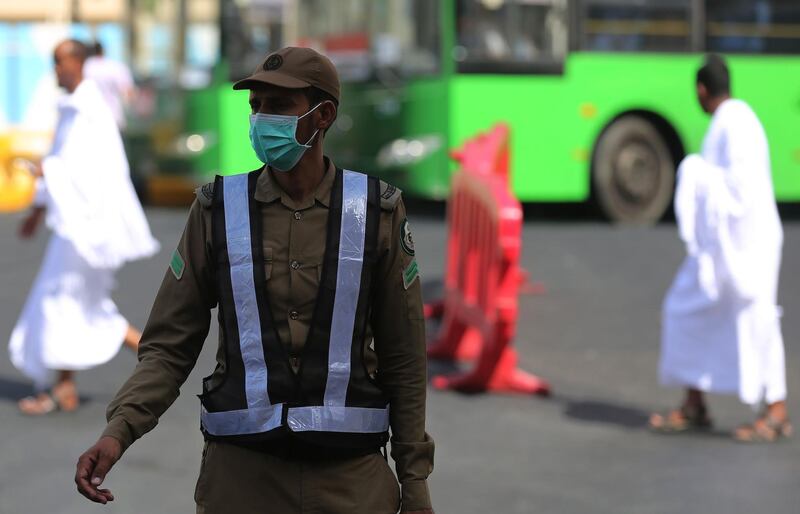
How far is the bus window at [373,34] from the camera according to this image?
52.4 feet

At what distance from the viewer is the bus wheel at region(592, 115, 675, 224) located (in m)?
16.0

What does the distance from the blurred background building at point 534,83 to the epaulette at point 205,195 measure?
40.2 feet

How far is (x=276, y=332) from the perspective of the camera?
125 inches

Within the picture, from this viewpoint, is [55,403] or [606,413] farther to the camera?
[606,413]

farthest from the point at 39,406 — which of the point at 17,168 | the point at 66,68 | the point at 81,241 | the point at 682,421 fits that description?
the point at 17,168

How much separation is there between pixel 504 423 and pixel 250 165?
9.54 meters

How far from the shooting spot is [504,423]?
7777 mm

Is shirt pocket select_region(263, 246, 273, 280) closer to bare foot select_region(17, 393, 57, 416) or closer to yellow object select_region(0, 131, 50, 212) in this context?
bare foot select_region(17, 393, 57, 416)

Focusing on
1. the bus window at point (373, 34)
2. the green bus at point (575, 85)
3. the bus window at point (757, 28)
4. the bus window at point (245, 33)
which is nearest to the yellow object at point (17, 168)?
the bus window at point (245, 33)

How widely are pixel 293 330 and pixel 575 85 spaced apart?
42.2ft

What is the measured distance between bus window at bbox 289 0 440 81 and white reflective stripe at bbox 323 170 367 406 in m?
12.6

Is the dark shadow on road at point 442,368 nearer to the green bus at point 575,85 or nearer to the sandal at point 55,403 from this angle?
the sandal at point 55,403

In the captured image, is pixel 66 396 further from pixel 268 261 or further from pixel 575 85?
pixel 575 85

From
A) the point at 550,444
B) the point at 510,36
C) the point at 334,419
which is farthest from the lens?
the point at 510,36
